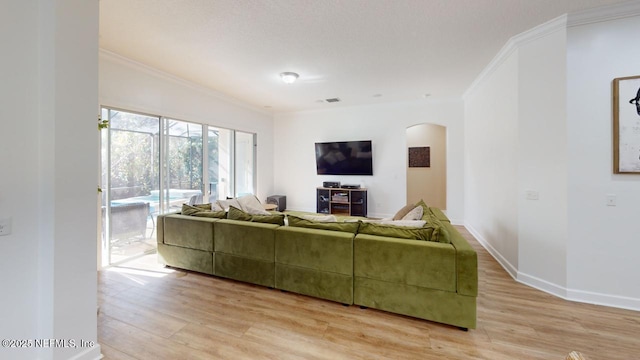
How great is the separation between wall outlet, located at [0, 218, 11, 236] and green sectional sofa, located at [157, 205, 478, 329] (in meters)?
1.72

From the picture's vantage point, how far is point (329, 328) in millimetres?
2188

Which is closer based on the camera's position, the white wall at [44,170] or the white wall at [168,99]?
the white wall at [44,170]

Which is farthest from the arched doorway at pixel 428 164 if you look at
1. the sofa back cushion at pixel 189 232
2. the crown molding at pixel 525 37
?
the sofa back cushion at pixel 189 232

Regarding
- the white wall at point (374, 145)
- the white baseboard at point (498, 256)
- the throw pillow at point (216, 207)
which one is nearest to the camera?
the white baseboard at point (498, 256)

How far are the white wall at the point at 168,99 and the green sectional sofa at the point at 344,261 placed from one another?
6.29 ft

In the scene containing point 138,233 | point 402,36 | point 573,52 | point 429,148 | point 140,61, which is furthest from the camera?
point 429,148

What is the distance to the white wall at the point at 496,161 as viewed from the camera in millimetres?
3162

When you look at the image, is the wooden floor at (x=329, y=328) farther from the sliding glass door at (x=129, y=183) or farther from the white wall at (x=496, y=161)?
the sliding glass door at (x=129, y=183)

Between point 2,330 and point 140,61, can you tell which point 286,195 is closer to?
point 140,61

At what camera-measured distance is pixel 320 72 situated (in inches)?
160

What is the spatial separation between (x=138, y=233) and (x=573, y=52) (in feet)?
19.9

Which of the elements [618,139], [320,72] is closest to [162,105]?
[320,72]

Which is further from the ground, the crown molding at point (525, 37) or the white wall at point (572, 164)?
the crown molding at point (525, 37)

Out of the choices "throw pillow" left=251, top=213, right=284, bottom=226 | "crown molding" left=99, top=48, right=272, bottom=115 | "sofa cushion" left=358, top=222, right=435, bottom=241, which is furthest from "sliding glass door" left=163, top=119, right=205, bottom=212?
"sofa cushion" left=358, top=222, right=435, bottom=241
